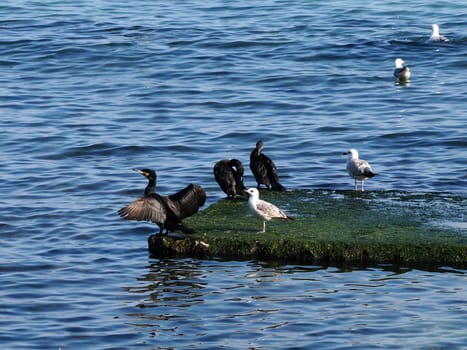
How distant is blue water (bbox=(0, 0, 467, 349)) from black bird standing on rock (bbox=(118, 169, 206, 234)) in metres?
0.60

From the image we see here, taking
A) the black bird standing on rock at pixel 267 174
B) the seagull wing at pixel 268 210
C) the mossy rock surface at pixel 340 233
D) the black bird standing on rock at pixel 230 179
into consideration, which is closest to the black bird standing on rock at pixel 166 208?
the mossy rock surface at pixel 340 233

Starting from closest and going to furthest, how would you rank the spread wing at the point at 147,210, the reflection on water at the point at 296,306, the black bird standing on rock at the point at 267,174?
1. the reflection on water at the point at 296,306
2. the spread wing at the point at 147,210
3. the black bird standing on rock at the point at 267,174

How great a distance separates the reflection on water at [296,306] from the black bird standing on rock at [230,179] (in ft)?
7.28

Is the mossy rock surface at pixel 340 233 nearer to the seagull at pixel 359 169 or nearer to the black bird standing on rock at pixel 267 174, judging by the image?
the seagull at pixel 359 169

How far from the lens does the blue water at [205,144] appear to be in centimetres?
1368

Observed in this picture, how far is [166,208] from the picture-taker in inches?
614

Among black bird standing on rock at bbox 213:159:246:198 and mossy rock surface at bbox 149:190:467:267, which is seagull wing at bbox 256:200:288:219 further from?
black bird standing on rock at bbox 213:159:246:198

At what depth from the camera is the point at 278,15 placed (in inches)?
1563

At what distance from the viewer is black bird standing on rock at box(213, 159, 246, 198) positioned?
1761 cm

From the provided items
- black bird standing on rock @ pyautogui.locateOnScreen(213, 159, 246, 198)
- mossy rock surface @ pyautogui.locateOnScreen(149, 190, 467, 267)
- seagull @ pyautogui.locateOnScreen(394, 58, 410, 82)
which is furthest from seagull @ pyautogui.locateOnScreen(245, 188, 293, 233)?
seagull @ pyautogui.locateOnScreen(394, 58, 410, 82)

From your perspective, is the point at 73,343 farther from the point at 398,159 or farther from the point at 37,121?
the point at 37,121

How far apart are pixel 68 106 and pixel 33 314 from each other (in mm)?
14012

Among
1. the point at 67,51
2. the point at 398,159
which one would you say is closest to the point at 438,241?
the point at 398,159

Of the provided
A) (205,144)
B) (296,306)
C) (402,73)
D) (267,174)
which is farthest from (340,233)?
(402,73)
